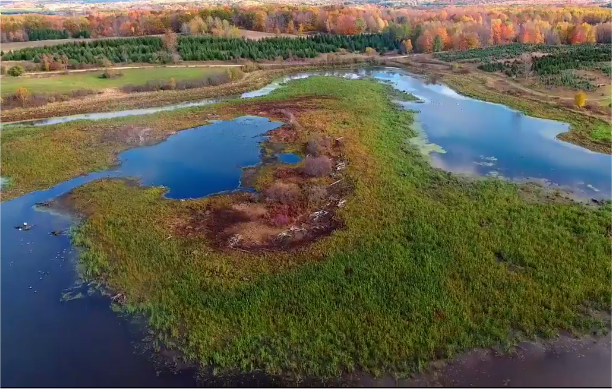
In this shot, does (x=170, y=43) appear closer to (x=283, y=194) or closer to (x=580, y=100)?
(x=283, y=194)

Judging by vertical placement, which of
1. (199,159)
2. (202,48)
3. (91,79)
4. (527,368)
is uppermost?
(202,48)

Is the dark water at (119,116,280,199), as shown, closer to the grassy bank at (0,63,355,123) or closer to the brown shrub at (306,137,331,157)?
the brown shrub at (306,137,331,157)

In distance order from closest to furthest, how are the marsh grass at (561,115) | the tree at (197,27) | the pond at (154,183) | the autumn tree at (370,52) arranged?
the pond at (154,183) < the marsh grass at (561,115) < the autumn tree at (370,52) < the tree at (197,27)

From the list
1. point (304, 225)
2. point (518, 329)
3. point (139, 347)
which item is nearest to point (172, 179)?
point (304, 225)

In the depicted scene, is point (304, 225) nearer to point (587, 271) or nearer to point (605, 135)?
point (587, 271)

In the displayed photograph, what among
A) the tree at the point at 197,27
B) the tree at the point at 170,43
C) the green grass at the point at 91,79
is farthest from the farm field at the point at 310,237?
the tree at the point at 197,27

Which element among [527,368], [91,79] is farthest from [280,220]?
[91,79]

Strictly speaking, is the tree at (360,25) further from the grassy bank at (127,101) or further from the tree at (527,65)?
the tree at (527,65)
